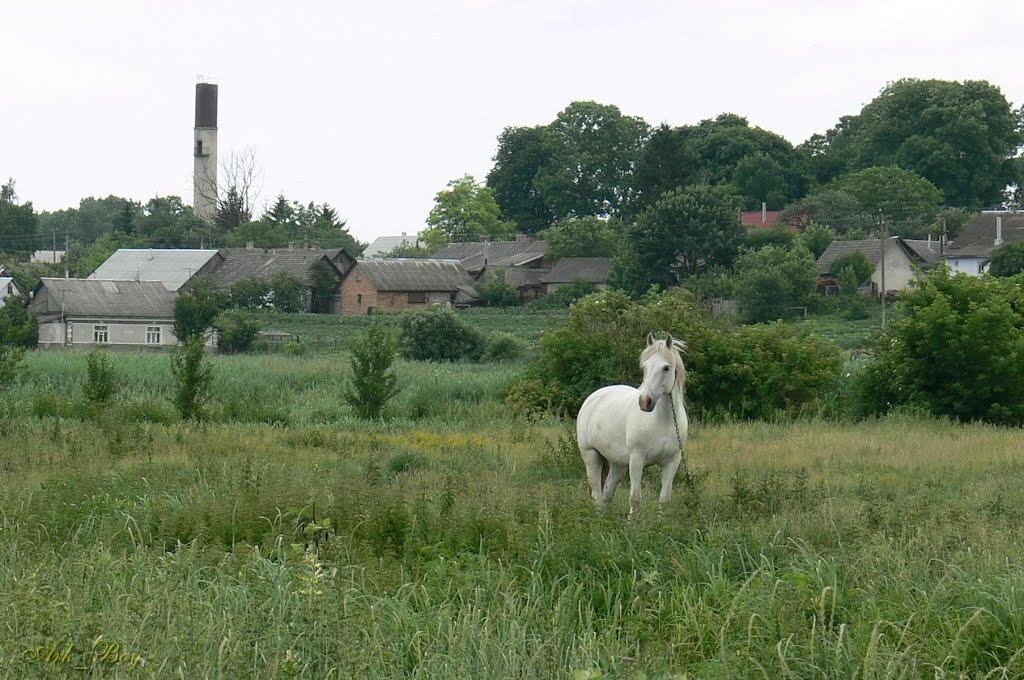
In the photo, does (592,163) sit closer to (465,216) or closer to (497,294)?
(465,216)

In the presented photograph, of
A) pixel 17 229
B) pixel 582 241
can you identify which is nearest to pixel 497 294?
pixel 582 241

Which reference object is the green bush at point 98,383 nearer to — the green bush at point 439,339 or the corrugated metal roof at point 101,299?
the green bush at point 439,339

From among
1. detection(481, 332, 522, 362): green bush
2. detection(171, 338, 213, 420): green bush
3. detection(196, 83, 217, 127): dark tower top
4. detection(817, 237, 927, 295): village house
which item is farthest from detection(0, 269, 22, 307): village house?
detection(171, 338, 213, 420): green bush

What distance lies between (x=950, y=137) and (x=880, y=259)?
3370 centimetres

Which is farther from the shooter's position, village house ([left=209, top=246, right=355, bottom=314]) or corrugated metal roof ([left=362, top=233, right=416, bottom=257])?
corrugated metal roof ([left=362, top=233, right=416, bottom=257])

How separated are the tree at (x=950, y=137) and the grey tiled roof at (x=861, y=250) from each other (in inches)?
942

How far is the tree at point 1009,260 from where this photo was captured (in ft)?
224

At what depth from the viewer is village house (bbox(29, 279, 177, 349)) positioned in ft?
257

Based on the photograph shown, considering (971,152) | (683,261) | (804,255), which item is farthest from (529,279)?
(971,152)

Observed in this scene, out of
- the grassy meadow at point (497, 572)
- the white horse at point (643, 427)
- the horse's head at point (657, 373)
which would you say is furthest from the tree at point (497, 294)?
the horse's head at point (657, 373)

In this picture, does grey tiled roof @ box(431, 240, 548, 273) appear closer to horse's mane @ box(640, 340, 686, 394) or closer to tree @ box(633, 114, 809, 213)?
tree @ box(633, 114, 809, 213)

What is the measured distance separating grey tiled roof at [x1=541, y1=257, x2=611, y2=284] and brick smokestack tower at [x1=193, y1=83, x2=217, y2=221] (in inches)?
1759

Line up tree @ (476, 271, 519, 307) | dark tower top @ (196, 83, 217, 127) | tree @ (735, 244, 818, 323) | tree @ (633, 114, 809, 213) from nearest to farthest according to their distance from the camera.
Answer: tree @ (735, 244, 818, 323) → tree @ (476, 271, 519, 307) → tree @ (633, 114, 809, 213) → dark tower top @ (196, 83, 217, 127)

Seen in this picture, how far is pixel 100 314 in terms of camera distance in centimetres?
7938
